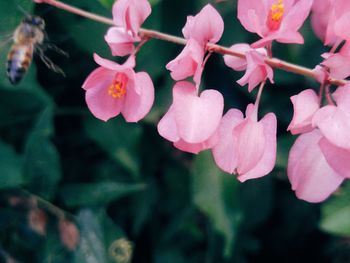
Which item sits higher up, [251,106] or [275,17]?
[275,17]

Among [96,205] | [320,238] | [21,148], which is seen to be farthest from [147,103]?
[320,238]

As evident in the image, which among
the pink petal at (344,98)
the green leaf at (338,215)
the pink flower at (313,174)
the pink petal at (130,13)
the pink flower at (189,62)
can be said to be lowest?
the green leaf at (338,215)

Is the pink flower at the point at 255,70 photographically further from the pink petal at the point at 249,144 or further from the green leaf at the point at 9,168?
the green leaf at the point at 9,168

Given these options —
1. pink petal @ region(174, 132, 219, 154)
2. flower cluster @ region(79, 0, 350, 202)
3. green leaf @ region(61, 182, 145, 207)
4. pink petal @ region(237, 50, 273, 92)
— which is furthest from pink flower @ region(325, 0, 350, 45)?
green leaf @ region(61, 182, 145, 207)

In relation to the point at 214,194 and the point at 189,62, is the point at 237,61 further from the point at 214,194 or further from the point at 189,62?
the point at 214,194

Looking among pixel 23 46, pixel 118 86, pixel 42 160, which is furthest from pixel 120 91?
pixel 42 160

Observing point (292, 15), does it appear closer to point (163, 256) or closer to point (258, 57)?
point (258, 57)

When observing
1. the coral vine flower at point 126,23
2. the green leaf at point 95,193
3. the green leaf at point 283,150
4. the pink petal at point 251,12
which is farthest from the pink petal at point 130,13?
the green leaf at point 283,150
